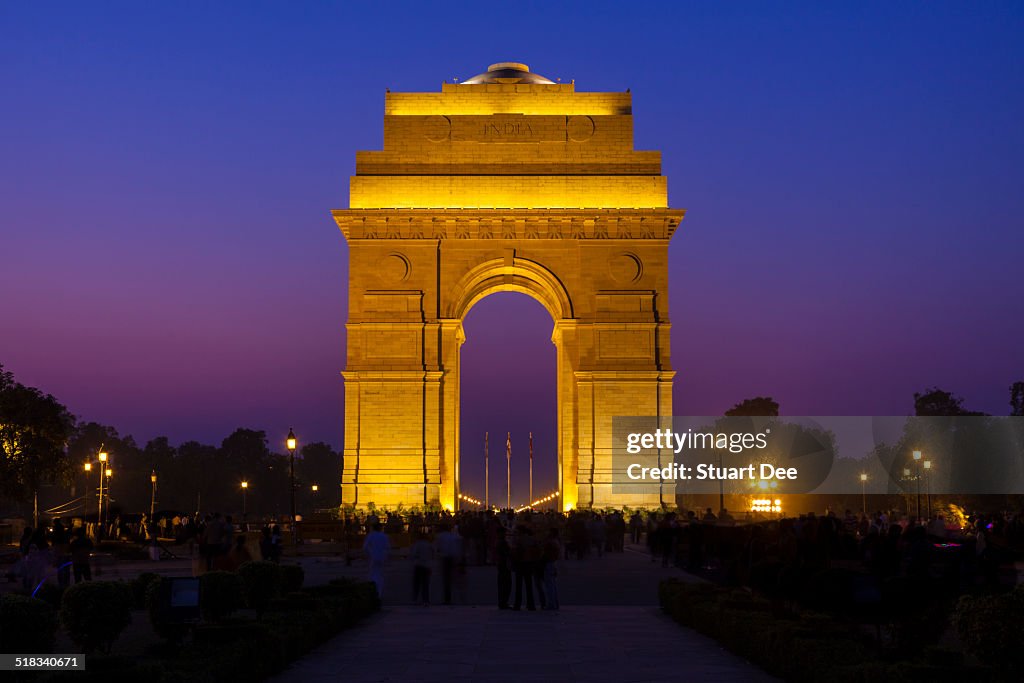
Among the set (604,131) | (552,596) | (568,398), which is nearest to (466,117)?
(604,131)

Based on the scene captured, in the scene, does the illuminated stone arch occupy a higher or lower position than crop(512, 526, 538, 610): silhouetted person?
higher

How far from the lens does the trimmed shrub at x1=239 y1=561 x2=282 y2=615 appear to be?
18.5m

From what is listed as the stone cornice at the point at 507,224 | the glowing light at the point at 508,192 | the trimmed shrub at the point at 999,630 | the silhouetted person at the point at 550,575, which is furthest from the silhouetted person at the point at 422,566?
the glowing light at the point at 508,192

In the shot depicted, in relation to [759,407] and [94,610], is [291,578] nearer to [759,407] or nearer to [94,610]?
[94,610]

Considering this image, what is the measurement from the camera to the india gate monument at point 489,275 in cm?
5169

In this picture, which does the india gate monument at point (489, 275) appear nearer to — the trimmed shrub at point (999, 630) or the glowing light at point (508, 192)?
the glowing light at point (508, 192)

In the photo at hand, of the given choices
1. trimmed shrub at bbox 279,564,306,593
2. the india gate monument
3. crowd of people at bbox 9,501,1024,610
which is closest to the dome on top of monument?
the india gate monument

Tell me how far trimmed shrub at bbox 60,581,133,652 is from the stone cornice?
38040mm

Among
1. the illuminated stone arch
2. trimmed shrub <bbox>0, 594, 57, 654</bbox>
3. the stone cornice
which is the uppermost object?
the stone cornice

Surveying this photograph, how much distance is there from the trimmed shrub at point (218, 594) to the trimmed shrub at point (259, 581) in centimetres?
120

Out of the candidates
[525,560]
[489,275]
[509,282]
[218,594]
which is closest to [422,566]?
[525,560]

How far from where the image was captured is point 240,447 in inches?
5778

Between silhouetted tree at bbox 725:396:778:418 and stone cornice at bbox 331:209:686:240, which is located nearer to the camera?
stone cornice at bbox 331:209:686:240

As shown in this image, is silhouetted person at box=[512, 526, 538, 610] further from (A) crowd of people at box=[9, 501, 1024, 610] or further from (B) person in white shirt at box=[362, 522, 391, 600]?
(B) person in white shirt at box=[362, 522, 391, 600]
